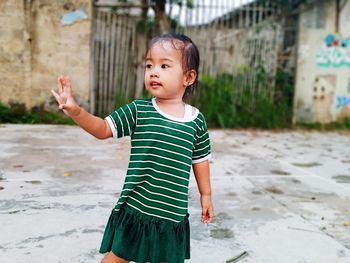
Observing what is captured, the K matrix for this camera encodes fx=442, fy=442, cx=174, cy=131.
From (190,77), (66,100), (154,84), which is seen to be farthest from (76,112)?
(190,77)

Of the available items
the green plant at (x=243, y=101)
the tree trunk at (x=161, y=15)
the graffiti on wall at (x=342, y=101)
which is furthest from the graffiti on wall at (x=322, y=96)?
the tree trunk at (x=161, y=15)

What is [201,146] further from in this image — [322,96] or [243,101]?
[322,96]

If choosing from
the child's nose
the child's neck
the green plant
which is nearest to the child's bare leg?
the child's neck

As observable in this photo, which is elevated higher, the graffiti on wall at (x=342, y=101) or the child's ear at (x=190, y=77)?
the child's ear at (x=190, y=77)

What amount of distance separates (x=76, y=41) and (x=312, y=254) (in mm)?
6275

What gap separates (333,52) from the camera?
9133mm

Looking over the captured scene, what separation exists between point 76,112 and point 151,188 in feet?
1.40

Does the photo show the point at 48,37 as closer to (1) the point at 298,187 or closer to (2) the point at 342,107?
(1) the point at 298,187

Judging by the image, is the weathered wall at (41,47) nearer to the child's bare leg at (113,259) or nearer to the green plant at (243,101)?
the green plant at (243,101)

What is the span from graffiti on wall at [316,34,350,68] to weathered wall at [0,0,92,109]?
4.73 metres

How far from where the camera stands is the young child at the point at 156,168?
1735 millimetres

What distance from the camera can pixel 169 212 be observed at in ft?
5.79

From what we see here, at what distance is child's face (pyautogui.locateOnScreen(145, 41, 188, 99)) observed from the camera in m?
1.74

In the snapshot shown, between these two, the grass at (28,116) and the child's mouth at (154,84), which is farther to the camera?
the grass at (28,116)
